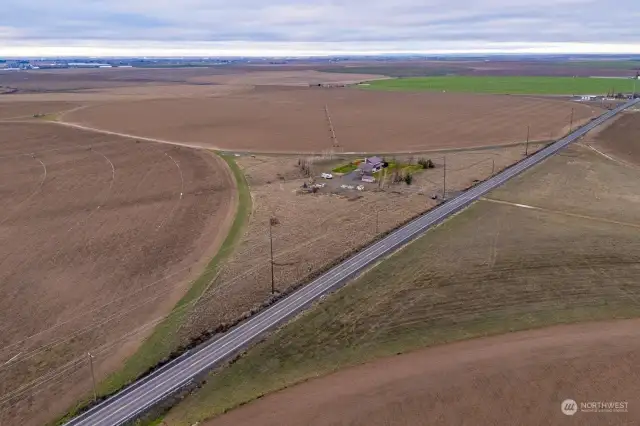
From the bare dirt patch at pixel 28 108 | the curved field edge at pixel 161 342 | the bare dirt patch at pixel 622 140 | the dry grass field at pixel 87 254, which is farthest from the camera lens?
the bare dirt patch at pixel 28 108

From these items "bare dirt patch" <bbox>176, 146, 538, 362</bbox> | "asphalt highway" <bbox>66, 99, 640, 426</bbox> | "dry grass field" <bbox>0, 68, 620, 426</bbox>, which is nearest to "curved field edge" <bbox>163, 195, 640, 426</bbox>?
"dry grass field" <bbox>0, 68, 620, 426</bbox>

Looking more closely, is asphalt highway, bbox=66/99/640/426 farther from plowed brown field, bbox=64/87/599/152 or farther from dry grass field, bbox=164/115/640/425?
plowed brown field, bbox=64/87/599/152

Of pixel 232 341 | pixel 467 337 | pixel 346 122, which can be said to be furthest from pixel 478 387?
pixel 346 122

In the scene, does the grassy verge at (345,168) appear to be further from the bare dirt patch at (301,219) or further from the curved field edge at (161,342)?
the curved field edge at (161,342)

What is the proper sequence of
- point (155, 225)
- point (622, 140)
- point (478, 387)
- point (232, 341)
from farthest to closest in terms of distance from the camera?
point (622, 140), point (155, 225), point (232, 341), point (478, 387)

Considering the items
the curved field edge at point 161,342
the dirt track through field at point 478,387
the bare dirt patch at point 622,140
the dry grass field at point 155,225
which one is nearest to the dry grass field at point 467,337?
the dirt track through field at point 478,387

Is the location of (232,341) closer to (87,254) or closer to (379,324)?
(379,324)
